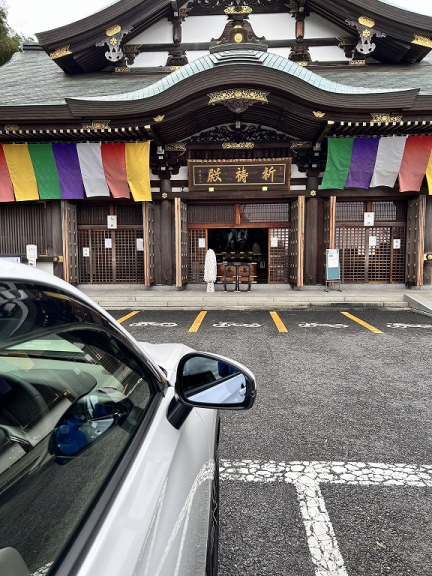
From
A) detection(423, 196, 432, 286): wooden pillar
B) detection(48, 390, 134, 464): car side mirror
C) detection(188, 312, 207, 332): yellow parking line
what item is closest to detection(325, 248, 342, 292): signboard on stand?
detection(423, 196, 432, 286): wooden pillar

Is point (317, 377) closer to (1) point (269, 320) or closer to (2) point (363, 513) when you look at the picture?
(2) point (363, 513)

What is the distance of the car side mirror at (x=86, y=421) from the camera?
3.29 feet

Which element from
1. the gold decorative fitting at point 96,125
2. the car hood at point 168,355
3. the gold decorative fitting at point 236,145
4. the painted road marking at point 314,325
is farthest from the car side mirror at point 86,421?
the gold decorative fitting at point 236,145

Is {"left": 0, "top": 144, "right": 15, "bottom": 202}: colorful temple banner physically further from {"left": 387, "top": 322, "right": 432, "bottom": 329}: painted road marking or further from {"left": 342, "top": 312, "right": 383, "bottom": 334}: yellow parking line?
{"left": 387, "top": 322, "right": 432, "bottom": 329}: painted road marking

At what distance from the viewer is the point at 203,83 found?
10688 millimetres

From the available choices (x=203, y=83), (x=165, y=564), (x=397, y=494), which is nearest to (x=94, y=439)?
(x=165, y=564)

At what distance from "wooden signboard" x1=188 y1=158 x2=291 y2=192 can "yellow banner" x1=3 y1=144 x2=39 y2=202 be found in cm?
464

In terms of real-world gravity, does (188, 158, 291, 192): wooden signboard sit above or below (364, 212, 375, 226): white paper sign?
above

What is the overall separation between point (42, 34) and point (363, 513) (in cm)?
1532

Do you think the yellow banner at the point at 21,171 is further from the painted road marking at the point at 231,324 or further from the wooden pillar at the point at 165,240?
the painted road marking at the point at 231,324

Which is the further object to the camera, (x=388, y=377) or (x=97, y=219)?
(x=97, y=219)

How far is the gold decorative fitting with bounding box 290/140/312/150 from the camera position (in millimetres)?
12438

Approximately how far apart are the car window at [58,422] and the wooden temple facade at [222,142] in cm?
1068

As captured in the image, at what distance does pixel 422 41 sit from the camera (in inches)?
499
